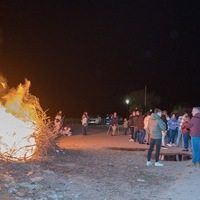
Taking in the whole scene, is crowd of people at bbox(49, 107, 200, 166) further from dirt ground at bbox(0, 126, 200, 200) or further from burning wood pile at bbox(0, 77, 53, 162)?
burning wood pile at bbox(0, 77, 53, 162)

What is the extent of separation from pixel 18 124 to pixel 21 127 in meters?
0.14

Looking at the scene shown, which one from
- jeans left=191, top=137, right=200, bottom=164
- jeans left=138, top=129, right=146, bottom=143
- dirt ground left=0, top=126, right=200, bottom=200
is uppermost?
jeans left=138, top=129, right=146, bottom=143

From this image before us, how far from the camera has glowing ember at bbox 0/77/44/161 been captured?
550 inches

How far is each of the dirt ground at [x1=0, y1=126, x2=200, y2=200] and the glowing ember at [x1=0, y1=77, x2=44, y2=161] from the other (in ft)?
2.13

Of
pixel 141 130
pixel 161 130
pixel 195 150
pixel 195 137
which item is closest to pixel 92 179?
pixel 161 130

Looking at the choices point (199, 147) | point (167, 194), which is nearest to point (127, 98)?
point (199, 147)

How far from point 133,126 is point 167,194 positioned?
53.1ft

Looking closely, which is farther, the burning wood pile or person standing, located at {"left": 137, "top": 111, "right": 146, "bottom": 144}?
person standing, located at {"left": 137, "top": 111, "right": 146, "bottom": 144}

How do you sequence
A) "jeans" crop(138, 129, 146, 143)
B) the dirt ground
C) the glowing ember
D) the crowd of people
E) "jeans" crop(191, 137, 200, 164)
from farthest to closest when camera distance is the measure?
1. "jeans" crop(138, 129, 146, 143)
2. the crowd of people
3. "jeans" crop(191, 137, 200, 164)
4. the glowing ember
5. the dirt ground

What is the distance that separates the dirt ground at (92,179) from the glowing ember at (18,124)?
2.13 ft

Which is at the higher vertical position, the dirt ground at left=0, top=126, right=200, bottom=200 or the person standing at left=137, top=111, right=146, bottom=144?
the person standing at left=137, top=111, right=146, bottom=144

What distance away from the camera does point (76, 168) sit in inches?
531

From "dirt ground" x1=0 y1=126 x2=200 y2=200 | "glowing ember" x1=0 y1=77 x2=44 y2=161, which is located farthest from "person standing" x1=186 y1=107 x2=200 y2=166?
"glowing ember" x1=0 y1=77 x2=44 y2=161

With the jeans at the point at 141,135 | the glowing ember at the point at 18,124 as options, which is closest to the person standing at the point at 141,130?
the jeans at the point at 141,135
